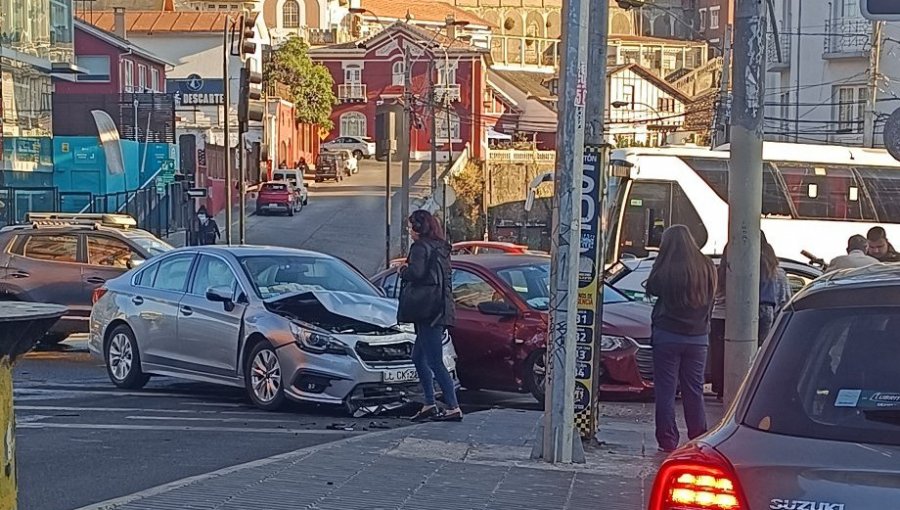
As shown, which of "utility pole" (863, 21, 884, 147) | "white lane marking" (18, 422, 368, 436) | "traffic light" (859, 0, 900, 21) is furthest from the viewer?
"utility pole" (863, 21, 884, 147)

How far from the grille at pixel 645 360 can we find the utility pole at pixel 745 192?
12.3ft

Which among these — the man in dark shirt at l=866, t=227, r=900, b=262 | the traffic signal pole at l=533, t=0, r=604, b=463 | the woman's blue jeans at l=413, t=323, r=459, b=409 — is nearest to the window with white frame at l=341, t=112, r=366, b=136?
the man in dark shirt at l=866, t=227, r=900, b=262

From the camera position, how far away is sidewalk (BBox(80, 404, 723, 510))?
7.38 meters

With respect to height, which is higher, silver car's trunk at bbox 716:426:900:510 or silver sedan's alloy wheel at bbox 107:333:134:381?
silver car's trunk at bbox 716:426:900:510

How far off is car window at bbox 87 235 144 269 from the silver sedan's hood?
6588mm

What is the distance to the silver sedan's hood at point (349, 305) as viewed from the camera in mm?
11930

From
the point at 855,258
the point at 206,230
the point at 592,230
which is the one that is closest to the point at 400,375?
the point at 592,230

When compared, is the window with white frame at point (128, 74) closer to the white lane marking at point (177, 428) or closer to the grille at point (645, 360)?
the grille at point (645, 360)

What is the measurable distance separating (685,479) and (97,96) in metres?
51.5

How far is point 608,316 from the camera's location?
13.1m

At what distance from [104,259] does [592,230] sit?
10799 mm

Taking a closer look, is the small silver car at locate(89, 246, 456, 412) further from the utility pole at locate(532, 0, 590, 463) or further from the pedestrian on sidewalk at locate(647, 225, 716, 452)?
the utility pole at locate(532, 0, 590, 463)

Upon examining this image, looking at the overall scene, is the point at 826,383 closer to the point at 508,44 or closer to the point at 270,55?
the point at 270,55

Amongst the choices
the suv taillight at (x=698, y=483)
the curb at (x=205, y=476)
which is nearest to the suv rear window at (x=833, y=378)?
the suv taillight at (x=698, y=483)
